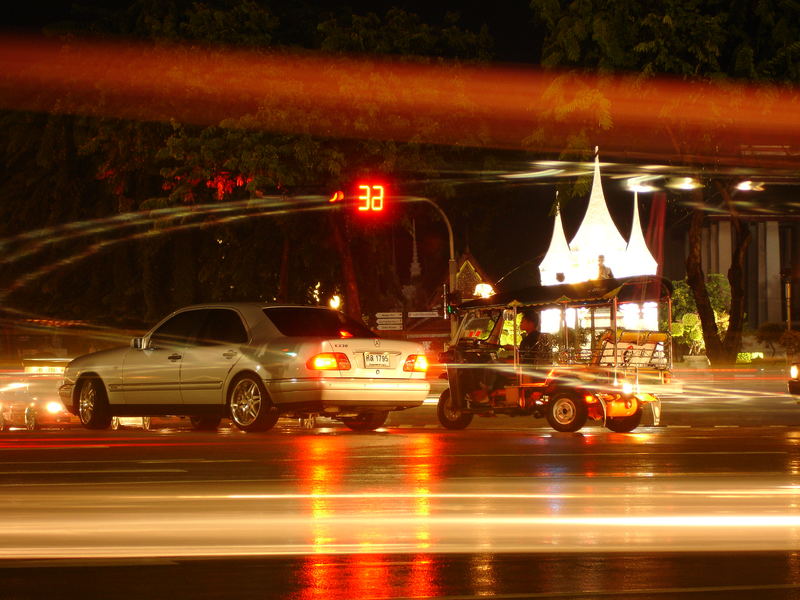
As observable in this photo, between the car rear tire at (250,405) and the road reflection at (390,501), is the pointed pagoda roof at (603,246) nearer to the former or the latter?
the car rear tire at (250,405)

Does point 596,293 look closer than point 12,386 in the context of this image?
Yes

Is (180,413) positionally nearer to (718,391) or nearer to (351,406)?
(351,406)

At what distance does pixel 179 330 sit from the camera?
55.2ft

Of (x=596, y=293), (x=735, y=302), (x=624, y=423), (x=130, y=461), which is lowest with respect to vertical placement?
(x=130, y=461)

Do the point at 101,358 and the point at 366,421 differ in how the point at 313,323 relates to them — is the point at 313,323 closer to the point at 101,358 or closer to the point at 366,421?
the point at 366,421

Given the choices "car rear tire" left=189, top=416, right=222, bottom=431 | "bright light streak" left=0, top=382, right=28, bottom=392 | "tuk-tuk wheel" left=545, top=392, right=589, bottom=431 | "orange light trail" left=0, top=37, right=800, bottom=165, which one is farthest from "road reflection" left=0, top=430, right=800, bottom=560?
"orange light trail" left=0, top=37, right=800, bottom=165

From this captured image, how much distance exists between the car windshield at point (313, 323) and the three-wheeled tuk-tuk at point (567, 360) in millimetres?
2666

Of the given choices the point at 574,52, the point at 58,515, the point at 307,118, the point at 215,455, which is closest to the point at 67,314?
the point at 307,118

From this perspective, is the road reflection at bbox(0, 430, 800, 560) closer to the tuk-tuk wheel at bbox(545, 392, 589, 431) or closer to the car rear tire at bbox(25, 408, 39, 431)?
the tuk-tuk wheel at bbox(545, 392, 589, 431)

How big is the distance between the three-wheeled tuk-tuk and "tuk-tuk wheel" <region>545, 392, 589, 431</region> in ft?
0.04

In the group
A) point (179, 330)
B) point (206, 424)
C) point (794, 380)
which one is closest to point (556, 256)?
point (794, 380)

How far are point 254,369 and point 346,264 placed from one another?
88.7ft

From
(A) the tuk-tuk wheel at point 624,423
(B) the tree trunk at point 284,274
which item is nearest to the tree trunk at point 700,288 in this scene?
(B) the tree trunk at point 284,274

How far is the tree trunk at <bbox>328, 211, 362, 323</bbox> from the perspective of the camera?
42.1 meters
